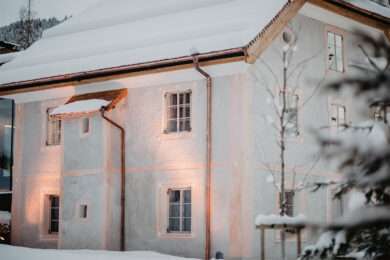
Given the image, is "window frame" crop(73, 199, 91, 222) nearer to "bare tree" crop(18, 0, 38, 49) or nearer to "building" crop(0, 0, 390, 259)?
"building" crop(0, 0, 390, 259)

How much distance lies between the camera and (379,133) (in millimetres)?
4371

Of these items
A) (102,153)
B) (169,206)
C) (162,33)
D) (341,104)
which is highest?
(162,33)

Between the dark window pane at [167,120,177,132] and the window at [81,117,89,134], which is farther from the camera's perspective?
the window at [81,117,89,134]

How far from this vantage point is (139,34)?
1662cm

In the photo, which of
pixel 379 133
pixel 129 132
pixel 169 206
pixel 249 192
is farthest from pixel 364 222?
pixel 129 132

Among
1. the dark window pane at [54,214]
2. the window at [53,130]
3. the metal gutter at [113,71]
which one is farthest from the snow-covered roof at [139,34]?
the dark window pane at [54,214]

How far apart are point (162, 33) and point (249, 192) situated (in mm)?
5087

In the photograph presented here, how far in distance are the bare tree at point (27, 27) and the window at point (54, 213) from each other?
84.3 ft

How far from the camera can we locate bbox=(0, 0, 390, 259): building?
46.1 feet

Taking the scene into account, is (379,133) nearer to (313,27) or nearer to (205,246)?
(205,246)

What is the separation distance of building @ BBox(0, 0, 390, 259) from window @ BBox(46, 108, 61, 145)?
4 cm

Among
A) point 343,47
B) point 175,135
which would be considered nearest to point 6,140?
point 175,135

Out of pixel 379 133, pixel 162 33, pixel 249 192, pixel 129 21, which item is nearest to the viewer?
pixel 379 133

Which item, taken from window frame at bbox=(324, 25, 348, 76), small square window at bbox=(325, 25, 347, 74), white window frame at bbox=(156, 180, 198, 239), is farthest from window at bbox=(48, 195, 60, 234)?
small square window at bbox=(325, 25, 347, 74)
